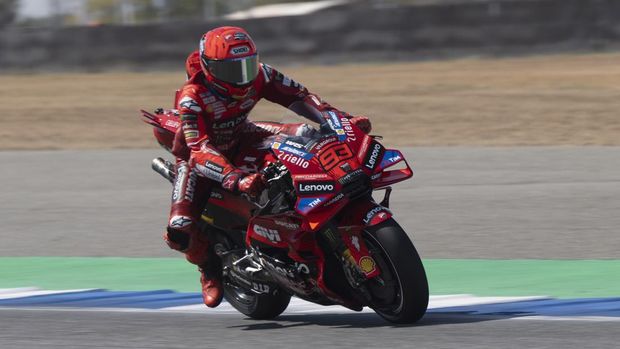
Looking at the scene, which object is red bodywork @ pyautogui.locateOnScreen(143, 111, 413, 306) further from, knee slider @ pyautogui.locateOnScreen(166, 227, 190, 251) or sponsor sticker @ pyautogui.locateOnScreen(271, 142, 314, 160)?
knee slider @ pyautogui.locateOnScreen(166, 227, 190, 251)

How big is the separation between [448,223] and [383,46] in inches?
590

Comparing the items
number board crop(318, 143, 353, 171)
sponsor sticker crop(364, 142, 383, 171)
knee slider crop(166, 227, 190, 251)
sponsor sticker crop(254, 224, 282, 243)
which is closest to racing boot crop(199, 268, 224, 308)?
knee slider crop(166, 227, 190, 251)

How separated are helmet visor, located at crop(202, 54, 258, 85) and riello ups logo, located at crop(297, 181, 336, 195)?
95cm

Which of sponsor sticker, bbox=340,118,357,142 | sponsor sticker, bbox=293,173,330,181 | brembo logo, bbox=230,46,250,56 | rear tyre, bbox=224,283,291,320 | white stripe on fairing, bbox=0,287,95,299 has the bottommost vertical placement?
white stripe on fairing, bbox=0,287,95,299

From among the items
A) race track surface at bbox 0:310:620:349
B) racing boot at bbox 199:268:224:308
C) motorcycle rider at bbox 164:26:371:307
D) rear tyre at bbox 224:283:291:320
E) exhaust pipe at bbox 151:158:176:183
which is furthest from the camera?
exhaust pipe at bbox 151:158:176:183

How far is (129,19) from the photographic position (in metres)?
37.8

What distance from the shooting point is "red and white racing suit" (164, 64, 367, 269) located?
6.84 metres

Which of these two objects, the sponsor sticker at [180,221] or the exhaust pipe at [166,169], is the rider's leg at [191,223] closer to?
the sponsor sticker at [180,221]

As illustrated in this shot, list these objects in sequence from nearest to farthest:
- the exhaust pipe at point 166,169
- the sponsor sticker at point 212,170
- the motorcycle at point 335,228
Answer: the motorcycle at point 335,228
the sponsor sticker at point 212,170
the exhaust pipe at point 166,169

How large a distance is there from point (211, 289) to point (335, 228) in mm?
1296

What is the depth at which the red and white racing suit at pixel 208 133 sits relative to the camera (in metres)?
6.84

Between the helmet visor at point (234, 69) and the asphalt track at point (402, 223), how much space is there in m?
1.41

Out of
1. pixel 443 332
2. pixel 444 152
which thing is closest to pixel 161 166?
pixel 443 332

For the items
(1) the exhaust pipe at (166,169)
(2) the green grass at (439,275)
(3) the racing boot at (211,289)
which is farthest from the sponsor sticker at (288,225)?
(2) the green grass at (439,275)
